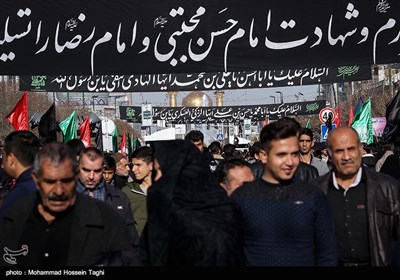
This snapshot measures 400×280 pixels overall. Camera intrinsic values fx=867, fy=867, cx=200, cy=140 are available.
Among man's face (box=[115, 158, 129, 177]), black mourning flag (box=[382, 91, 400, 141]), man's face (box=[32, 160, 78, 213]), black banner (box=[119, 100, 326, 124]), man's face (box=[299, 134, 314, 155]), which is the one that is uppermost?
black banner (box=[119, 100, 326, 124])

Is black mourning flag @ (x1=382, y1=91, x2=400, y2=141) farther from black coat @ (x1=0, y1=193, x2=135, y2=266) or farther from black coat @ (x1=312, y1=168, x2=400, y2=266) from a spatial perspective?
black coat @ (x1=0, y1=193, x2=135, y2=266)

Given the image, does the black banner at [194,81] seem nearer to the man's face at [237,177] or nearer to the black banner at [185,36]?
the black banner at [185,36]

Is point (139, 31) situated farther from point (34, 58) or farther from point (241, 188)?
point (241, 188)

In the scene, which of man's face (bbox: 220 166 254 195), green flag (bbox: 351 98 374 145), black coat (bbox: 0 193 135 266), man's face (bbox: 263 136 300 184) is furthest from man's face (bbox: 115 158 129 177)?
green flag (bbox: 351 98 374 145)

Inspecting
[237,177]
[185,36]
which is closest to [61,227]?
[237,177]

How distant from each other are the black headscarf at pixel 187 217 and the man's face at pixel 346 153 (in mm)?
1751

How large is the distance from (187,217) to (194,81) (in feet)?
39.7

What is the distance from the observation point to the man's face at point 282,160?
4988 millimetres

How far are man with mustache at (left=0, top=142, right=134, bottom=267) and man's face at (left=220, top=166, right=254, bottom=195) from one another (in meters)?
1.78

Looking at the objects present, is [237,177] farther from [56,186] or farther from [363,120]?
[363,120]

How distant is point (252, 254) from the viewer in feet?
15.9

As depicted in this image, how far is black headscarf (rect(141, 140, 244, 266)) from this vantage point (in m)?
3.98

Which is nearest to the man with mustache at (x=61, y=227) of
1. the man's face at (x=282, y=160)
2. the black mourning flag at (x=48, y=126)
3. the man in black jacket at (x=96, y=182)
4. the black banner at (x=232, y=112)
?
the man's face at (x=282, y=160)

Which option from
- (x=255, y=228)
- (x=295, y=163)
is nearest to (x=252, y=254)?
(x=255, y=228)
